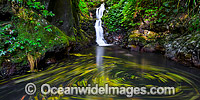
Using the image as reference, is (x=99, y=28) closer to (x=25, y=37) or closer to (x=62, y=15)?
(x=62, y=15)

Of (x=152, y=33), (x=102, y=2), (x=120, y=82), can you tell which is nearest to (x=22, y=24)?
(x=120, y=82)

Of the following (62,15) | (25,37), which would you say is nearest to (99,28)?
(62,15)

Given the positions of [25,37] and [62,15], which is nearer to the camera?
[25,37]

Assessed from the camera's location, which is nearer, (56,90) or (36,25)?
(56,90)

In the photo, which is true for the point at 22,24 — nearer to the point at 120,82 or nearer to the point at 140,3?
the point at 120,82

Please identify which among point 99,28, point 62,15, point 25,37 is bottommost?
point 25,37

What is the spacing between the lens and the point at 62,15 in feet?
19.5

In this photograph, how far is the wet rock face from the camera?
219 inches

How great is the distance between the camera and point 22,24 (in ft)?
10.6

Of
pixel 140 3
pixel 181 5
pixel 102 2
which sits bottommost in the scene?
pixel 181 5

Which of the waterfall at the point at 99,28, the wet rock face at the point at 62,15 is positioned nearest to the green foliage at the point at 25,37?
the wet rock face at the point at 62,15

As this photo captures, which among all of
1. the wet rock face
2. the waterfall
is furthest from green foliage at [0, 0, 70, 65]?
the waterfall

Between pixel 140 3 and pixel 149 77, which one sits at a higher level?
pixel 140 3

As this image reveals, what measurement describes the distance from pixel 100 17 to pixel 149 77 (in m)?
11.8
